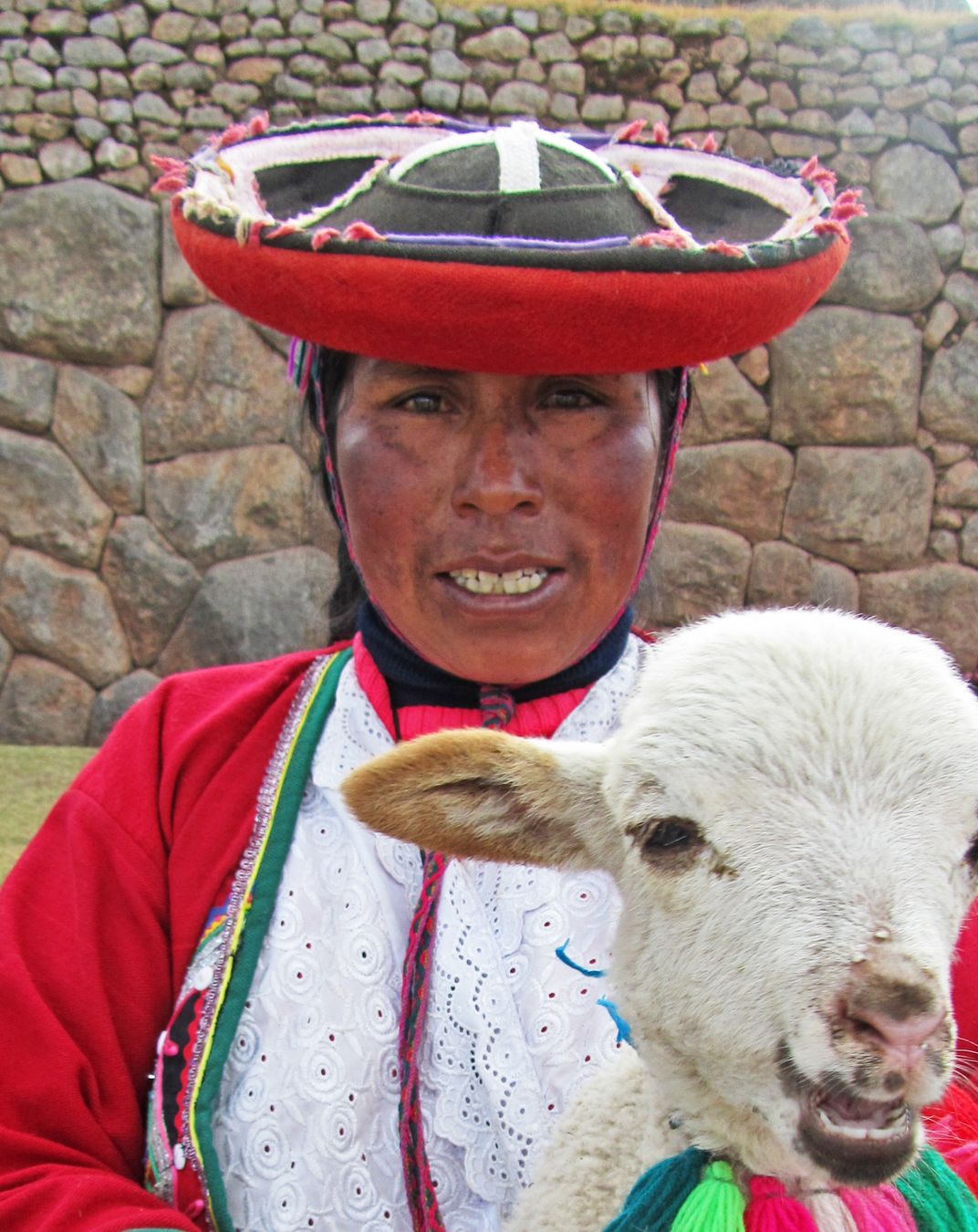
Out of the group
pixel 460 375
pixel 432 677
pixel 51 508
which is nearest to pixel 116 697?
pixel 51 508

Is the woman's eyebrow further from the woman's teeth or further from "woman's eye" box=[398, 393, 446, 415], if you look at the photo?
the woman's teeth

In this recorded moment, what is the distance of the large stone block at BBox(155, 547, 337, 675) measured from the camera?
5.07 metres

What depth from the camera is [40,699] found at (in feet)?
16.9

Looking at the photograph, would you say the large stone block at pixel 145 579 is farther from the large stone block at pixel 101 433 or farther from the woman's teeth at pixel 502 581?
the woman's teeth at pixel 502 581

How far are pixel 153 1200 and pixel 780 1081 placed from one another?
2.66ft

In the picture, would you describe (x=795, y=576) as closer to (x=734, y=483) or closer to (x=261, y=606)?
(x=734, y=483)

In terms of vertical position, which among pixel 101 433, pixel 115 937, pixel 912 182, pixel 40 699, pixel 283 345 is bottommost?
pixel 40 699

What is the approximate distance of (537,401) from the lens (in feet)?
4.64

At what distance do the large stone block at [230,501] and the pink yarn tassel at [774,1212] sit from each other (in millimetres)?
4252

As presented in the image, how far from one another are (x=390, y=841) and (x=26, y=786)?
3543 millimetres

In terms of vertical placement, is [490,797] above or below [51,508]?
above

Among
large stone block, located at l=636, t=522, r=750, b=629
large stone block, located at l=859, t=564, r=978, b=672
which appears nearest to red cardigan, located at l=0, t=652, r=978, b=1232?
large stone block, located at l=636, t=522, r=750, b=629

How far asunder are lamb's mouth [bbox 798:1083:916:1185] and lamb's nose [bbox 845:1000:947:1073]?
47mm

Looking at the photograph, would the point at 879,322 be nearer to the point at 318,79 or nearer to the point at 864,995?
the point at 318,79
